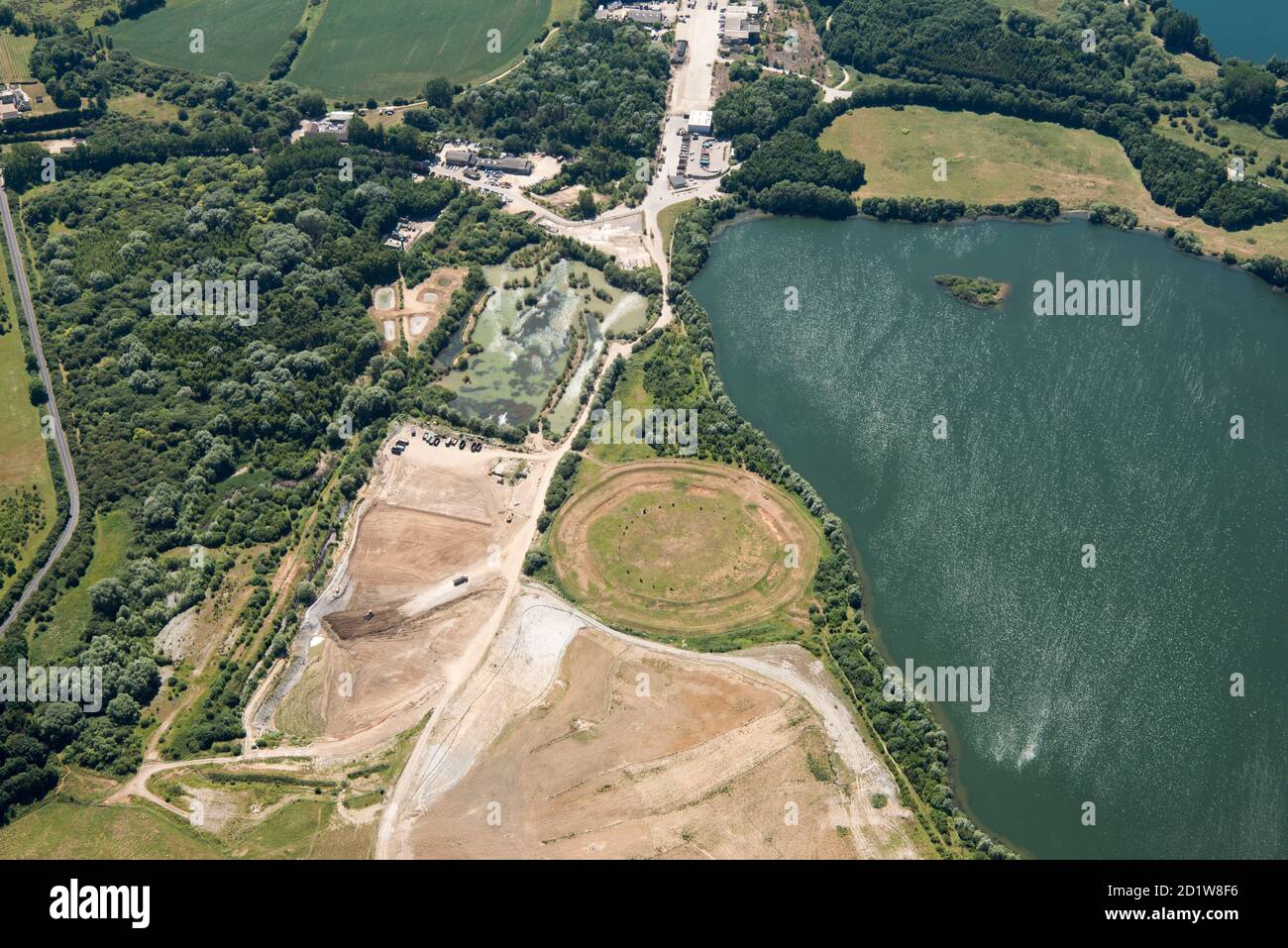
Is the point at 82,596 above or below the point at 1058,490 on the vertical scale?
below

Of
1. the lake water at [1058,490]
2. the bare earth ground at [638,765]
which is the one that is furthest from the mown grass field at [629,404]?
the bare earth ground at [638,765]

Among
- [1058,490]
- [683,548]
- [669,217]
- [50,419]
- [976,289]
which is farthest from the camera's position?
[669,217]

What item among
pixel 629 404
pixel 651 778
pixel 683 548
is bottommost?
pixel 651 778

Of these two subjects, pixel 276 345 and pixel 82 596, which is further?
pixel 276 345

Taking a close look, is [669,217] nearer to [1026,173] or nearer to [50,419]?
[1026,173]

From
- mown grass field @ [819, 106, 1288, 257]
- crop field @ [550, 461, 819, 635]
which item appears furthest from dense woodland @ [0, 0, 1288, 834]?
crop field @ [550, 461, 819, 635]

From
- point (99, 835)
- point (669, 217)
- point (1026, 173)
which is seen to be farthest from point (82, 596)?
point (1026, 173)

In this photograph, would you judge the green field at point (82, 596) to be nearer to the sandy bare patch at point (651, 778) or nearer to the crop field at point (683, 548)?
the sandy bare patch at point (651, 778)
